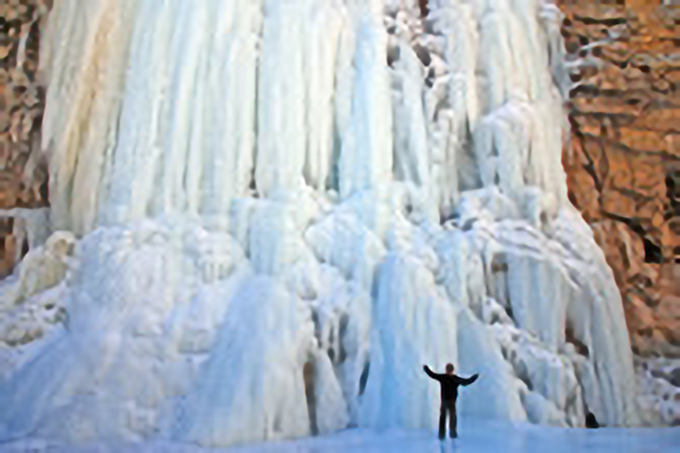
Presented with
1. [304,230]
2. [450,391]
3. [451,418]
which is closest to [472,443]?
[451,418]

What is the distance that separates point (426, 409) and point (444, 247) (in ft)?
5.76

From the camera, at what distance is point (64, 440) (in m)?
5.25

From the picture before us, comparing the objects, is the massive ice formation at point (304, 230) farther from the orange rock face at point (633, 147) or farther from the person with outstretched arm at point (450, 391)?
the person with outstretched arm at point (450, 391)

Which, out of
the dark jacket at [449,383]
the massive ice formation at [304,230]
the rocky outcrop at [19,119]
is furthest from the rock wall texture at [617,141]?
the dark jacket at [449,383]

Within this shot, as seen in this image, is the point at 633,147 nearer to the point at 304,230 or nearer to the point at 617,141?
the point at 617,141

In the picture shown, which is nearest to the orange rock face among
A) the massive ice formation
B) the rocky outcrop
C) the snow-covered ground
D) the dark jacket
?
the massive ice formation

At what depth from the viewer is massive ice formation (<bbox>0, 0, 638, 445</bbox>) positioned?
590 centimetres

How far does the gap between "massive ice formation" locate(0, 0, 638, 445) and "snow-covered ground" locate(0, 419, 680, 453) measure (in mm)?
330

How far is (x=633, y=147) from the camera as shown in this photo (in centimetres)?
783

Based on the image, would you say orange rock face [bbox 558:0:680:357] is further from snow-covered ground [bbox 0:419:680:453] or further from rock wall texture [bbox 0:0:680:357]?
snow-covered ground [bbox 0:419:680:453]

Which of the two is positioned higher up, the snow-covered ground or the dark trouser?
the dark trouser

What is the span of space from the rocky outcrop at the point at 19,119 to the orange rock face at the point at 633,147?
6278 mm

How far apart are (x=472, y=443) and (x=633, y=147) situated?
486 cm

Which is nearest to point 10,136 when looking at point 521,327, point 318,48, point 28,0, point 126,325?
point 28,0
